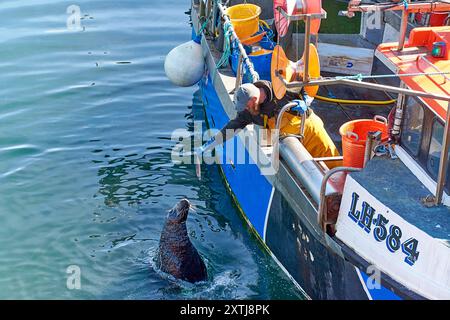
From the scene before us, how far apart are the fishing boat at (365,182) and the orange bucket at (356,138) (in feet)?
0.03

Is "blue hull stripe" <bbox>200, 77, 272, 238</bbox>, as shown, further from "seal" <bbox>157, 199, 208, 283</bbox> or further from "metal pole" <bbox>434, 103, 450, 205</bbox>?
"metal pole" <bbox>434, 103, 450, 205</bbox>

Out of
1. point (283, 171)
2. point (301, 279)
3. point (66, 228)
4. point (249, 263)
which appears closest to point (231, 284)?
point (249, 263)

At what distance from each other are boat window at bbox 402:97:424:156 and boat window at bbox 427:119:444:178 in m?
0.17

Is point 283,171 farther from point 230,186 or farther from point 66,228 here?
point 66,228

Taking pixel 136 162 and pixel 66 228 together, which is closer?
pixel 66 228

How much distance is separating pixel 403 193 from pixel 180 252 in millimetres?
3060

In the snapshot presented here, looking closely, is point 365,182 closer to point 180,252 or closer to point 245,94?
point 245,94

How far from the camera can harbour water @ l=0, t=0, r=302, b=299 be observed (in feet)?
25.2

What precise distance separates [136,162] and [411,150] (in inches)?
211

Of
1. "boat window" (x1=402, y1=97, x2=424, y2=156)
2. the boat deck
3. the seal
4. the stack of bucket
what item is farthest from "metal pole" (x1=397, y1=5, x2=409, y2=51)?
the seal

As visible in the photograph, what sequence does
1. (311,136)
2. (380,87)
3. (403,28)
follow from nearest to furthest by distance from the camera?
(380,87)
(403,28)
(311,136)

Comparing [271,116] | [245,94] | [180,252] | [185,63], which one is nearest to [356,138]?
[271,116]

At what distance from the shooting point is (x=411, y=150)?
5.82 metres

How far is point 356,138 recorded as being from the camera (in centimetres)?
631
